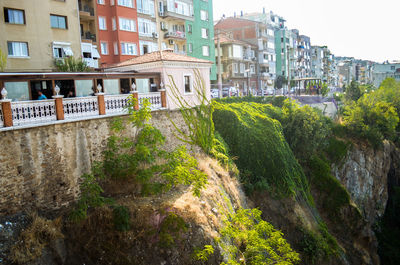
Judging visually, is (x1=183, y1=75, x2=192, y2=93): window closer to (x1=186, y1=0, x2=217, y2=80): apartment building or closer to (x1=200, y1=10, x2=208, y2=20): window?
(x1=186, y1=0, x2=217, y2=80): apartment building

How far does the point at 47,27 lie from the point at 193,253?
71.2 feet

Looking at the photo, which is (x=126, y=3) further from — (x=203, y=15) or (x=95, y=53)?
(x=203, y=15)

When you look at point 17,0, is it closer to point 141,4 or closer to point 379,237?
point 141,4

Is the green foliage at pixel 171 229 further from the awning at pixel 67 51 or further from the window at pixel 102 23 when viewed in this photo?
the window at pixel 102 23

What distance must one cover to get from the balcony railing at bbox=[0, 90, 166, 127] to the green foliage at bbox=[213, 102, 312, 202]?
8285 millimetres

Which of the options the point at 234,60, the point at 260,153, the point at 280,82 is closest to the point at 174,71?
the point at 260,153

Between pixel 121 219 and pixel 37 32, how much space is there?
18925mm

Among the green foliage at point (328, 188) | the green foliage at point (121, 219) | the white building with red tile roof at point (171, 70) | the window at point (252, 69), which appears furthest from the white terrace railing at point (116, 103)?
the window at point (252, 69)

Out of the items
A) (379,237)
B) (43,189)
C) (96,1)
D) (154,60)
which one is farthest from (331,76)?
(43,189)

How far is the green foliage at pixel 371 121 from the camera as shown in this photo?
3162cm

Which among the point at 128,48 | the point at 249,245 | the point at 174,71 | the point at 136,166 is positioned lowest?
the point at 249,245

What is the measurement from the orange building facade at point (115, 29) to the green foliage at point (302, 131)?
60.6ft

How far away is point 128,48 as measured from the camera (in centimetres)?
3225

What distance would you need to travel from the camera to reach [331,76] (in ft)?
371
